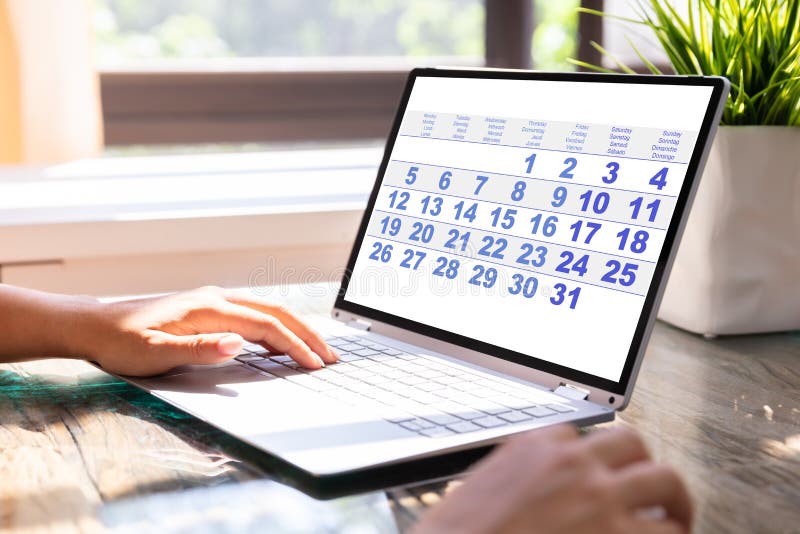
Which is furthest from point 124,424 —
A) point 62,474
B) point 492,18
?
point 492,18

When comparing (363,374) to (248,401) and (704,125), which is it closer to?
(248,401)

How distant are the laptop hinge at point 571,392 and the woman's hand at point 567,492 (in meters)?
0.25

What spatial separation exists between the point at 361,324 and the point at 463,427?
0.35 meters

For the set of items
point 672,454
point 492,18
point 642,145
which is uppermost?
point 492,18

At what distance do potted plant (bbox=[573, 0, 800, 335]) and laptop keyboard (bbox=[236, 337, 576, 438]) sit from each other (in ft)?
1.10

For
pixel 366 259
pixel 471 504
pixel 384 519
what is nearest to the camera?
pixel 471 504

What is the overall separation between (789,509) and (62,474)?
0.47m

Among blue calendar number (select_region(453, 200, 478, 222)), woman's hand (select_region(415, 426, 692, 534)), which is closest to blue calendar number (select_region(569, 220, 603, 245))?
blue calendar number (select_region(453, 200, 478, 222))

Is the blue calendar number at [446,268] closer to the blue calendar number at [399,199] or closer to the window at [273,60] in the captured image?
the blue calendar number at [399,199]

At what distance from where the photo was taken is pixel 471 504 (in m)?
0.47

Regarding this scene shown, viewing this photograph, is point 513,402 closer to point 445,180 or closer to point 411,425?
point 411,425

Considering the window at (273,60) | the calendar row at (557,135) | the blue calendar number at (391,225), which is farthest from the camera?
the window at (273,60)

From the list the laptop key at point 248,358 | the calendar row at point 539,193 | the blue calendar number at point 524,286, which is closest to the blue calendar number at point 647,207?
the calendar row at point 539,193

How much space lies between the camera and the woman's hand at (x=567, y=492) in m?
0.44
